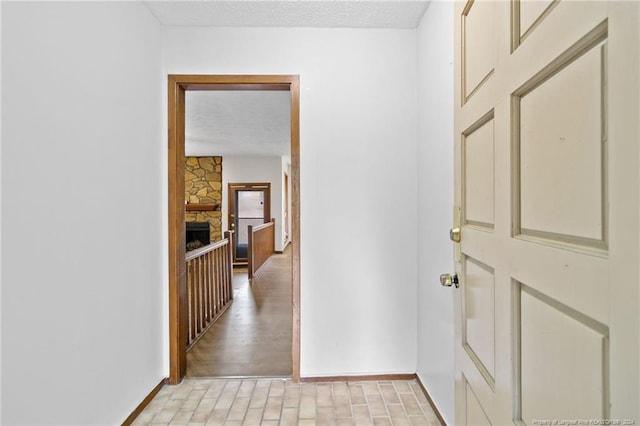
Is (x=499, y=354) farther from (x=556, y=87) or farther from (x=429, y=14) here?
(x=429, y=14)

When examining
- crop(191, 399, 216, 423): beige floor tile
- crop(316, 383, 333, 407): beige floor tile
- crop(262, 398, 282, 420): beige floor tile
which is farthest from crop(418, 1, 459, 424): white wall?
crop(191, 399, 216, 423): beige floor tile

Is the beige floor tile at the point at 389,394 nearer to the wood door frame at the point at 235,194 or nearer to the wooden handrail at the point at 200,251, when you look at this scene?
the wooden handrail at the point at 200,251

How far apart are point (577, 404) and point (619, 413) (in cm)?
10

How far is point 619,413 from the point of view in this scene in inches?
19.2

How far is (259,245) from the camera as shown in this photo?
23.1 feet

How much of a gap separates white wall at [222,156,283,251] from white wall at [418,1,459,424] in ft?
23.2

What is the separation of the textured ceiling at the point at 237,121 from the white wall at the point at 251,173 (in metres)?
1.06

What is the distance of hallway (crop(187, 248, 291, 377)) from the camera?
8.50 feet

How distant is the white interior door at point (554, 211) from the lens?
1.57 ft

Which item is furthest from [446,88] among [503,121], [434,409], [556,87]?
[434,409]

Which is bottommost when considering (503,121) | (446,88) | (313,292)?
(313,292)

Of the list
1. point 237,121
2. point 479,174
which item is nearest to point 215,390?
point 479,174

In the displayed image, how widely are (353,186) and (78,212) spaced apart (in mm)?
1591

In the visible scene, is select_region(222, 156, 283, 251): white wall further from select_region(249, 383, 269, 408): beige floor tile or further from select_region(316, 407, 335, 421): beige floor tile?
select_region(316, 407, 335, 421): beige floor tile
